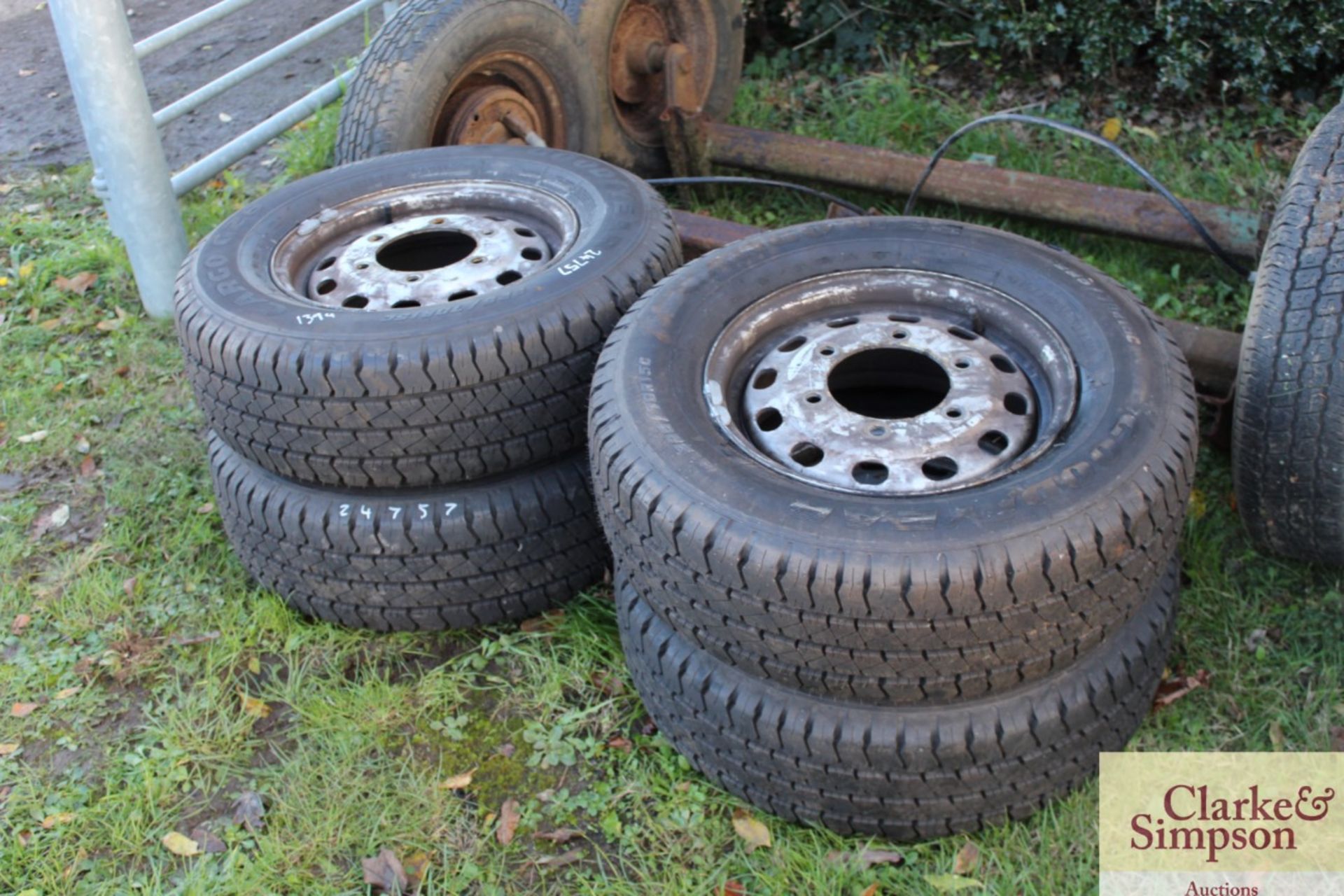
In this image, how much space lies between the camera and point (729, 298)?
3039 mm

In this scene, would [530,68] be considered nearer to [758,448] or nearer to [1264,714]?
[758,448]

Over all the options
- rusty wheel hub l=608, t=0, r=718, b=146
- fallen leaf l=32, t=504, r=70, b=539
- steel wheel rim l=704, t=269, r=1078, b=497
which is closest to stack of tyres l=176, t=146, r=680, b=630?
steel wheel rim l=704, t=269, r=1078, b=497

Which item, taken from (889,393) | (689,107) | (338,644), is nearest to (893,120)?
(689,107)

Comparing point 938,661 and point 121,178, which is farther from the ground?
point 121,178

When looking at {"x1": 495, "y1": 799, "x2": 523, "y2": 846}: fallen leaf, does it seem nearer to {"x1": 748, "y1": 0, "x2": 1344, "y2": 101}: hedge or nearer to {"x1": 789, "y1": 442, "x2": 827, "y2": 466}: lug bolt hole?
{"x1": 789, "y1": 442, "x2": 827, "y2": 466}: lug bolt hole

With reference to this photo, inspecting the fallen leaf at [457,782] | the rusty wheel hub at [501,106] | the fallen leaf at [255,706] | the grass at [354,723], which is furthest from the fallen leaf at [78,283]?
the fallen leaf at [457,782]

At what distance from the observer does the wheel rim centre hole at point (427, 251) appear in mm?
3773

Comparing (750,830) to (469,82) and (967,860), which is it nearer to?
(967,860)

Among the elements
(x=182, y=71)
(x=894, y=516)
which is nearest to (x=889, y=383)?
(x=894, y=516)

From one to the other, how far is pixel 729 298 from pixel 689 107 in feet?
8.47

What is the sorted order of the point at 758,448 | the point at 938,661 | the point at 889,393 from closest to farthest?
the point at 938,661, the point at 758,448, the point at 889,393

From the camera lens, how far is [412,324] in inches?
121

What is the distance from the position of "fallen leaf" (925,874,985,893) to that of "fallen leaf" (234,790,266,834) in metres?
1.55

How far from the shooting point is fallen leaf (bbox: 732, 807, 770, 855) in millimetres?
2809
